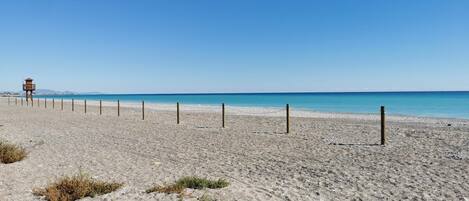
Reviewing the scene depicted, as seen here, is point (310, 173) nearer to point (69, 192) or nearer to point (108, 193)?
point (108, 193)

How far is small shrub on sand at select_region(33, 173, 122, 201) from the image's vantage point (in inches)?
234

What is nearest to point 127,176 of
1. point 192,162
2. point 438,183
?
point 192,162

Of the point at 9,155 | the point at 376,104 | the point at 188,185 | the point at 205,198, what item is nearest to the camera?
the point at 205,198

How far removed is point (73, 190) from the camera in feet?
20.3

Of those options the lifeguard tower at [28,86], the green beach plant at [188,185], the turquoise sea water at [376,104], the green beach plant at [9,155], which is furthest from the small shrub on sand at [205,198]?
the lifeguard tower at [28,86]

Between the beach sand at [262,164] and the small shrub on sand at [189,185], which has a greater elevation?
the small shrub on sand at [189,185]

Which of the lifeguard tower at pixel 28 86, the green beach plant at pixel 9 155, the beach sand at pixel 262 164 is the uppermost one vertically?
the lifeguard tower at pixel 28 86

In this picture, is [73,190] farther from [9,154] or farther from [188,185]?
[9,154]

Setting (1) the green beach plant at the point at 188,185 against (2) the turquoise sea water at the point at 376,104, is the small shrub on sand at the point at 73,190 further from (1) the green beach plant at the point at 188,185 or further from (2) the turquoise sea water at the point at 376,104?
(2) the turquoise sea water at the point at 376,104

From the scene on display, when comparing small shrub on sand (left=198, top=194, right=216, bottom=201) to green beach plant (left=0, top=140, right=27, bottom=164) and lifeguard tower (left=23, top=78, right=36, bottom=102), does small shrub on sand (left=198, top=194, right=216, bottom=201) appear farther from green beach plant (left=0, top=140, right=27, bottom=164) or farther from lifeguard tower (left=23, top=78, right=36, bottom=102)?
lifeguard tower (left=23, top=78, right=36, bottom=102)

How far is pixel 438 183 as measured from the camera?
23.3 feet

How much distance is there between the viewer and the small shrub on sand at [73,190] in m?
5.95

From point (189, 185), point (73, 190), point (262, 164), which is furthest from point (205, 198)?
point (262, 164)

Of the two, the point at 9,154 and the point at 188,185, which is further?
the point at 9,154
